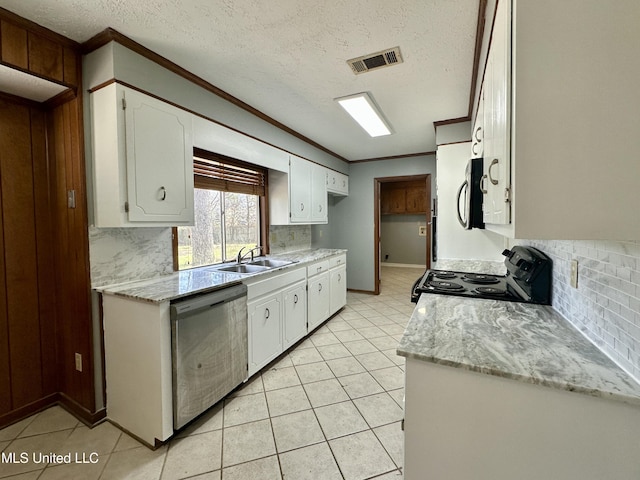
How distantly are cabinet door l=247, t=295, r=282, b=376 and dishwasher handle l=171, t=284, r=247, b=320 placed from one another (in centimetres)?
21

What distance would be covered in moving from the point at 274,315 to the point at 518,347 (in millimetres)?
1922

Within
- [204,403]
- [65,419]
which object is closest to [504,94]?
[204,403]

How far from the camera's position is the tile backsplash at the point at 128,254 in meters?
1.81

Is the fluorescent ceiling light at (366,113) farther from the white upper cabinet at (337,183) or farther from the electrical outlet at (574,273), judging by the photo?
the electrical outlet at (574,273)

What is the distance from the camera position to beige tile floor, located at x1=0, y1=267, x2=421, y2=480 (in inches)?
58.3

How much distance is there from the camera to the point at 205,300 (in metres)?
1.78

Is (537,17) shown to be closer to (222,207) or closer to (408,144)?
(222,207)

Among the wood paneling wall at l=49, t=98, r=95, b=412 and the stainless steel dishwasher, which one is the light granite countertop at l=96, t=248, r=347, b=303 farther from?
the wood paneling wall at l=49, t=98, r=95, b=412

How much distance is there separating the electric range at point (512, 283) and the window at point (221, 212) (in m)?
1.92

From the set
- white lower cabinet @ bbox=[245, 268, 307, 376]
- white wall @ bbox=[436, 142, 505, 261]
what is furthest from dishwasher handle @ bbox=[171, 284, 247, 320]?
white wall @ bbox=[436, 142, 505, 261]

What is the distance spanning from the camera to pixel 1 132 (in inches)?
69.6

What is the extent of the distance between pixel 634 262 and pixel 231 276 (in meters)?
2.12

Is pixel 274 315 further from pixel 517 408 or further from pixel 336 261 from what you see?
pixel 517 408

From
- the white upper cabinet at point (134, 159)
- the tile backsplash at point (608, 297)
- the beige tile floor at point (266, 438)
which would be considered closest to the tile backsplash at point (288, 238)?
the beige tile floor at point (266, 438)
